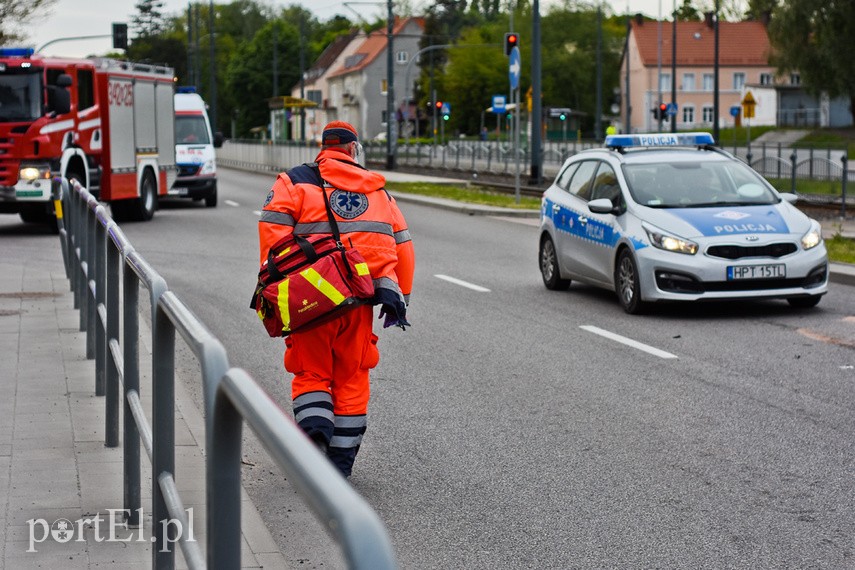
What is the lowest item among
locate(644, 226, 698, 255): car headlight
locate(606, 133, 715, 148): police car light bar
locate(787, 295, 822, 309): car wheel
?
locate(787, 295, 822, 309): car wheel

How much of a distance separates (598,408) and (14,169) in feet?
53.4

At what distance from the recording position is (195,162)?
31.7 meters

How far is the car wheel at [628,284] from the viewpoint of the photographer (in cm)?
1282

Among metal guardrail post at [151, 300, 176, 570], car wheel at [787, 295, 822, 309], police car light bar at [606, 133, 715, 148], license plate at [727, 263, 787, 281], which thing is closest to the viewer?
metal guardrail post at [151, 300, 176, 570]

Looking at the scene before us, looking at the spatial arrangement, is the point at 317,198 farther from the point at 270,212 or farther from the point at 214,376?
the point at 214,376

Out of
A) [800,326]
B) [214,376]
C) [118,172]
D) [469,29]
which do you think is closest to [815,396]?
[800,326]

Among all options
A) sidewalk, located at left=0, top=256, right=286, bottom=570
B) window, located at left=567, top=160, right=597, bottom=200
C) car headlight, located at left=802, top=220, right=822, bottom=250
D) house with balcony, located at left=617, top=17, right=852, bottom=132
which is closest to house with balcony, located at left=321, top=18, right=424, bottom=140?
house with balcony, located at left=617, top=17, right=852, bottom=132

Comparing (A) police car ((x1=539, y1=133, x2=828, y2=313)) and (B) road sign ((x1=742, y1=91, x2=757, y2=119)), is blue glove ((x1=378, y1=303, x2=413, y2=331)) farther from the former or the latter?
(B) road sign ((x1=742, y1=91, x2=757, y2=119))

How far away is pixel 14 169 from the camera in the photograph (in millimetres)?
22719

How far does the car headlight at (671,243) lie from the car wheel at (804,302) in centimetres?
116

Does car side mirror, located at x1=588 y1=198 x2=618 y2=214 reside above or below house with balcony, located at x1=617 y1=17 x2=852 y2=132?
below

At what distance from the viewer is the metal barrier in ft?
5.98

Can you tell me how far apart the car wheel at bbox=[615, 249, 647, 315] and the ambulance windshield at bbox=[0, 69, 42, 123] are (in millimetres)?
12601

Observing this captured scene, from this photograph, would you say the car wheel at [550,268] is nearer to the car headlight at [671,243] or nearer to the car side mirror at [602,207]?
the car side mirror at [602,207]
